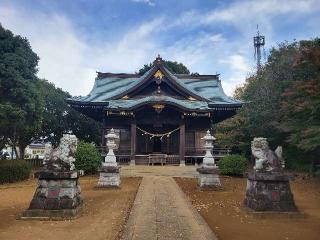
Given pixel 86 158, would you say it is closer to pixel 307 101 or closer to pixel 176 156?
pixel 176 156

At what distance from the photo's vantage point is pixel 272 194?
9281 mm

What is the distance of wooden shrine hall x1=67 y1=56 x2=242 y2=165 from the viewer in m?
25.2

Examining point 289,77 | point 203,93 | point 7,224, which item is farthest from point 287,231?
point 203,93

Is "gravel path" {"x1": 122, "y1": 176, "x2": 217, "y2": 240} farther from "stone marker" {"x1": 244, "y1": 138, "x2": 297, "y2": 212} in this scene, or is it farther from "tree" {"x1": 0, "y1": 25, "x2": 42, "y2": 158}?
"tree" {"x1": 0, "y1": 25, "x2": 42, "y2": 158}

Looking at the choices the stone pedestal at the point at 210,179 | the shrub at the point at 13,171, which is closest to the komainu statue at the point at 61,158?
the stone pedestal at the point at 210,179

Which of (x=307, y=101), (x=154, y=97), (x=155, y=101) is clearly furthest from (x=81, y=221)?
(x=154, y=97)

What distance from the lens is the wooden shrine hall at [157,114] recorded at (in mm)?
25219

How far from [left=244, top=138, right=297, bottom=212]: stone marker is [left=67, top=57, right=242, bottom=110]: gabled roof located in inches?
605

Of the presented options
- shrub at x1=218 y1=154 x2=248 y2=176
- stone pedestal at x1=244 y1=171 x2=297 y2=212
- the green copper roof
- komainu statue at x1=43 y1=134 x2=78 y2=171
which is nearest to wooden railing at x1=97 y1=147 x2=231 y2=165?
the green copper roof

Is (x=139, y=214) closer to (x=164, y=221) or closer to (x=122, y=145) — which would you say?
(x=164, y=221)

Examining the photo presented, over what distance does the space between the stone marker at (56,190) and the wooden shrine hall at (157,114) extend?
1562cm

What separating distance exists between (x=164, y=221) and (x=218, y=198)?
492 cm

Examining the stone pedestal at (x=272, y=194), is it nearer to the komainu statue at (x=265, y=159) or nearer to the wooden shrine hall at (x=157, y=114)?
the komainu statue at (x=265, y=159)

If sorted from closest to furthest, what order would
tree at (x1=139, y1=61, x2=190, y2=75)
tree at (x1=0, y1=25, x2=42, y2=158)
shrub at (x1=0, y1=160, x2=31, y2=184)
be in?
shrub at (x1=0, y1=160, x2=31, y2=184) → tree at (x1=0, y1=25, x2=42, y2=158) → tree at (x1=139, y1=61, x2=190, y2=75)
